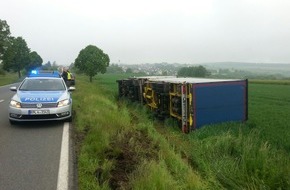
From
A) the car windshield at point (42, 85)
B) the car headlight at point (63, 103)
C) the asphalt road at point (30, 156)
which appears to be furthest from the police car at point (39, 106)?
the car windshield at point (42, 85)

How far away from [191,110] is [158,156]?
409 centimetres

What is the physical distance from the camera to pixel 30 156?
689 cm

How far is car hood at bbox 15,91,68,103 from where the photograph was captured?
33.0 ft

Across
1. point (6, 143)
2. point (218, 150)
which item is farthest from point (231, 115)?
point (6, 143)

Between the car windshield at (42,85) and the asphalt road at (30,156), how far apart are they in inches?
54.9

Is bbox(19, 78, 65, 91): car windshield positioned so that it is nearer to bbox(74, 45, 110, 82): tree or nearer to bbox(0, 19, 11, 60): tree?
bbox(0, 19, 11, 60): tree

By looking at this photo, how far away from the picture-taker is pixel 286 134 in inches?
364

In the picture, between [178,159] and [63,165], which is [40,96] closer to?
[63,165]

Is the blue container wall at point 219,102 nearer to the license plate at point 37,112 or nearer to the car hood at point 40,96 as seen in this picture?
the car hood at point 40,96

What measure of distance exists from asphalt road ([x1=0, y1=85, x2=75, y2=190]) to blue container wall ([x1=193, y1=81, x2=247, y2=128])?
4.22m

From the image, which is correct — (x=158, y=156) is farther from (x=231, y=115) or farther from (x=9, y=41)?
(x=9, y=41)

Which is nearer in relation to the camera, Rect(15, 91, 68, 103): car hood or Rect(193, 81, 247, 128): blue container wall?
Rect(15, 91, 68, 103): car hood

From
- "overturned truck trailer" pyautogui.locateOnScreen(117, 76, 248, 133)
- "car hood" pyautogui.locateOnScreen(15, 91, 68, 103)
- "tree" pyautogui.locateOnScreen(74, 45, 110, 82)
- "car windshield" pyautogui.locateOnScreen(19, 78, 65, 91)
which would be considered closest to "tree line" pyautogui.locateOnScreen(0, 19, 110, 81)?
"tree" pyautogui.locateOnScreen(74, 45, 110, 82)

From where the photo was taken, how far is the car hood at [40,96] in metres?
10.1
